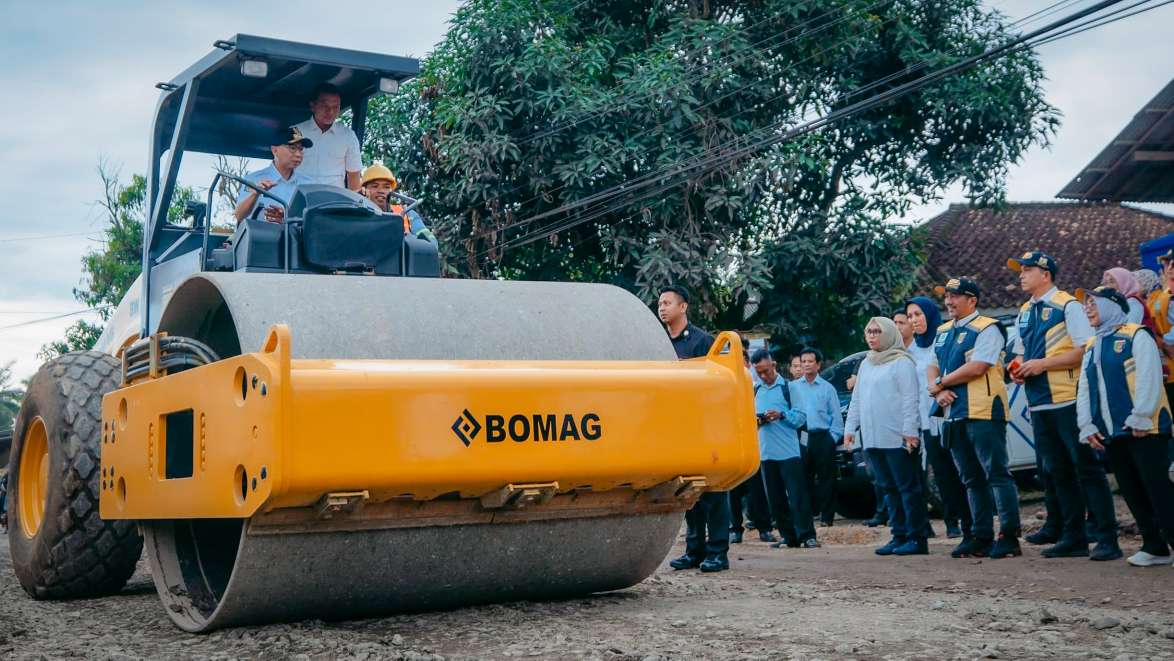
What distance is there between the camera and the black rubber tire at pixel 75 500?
5.79 m

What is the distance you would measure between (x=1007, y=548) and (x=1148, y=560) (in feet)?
3.55

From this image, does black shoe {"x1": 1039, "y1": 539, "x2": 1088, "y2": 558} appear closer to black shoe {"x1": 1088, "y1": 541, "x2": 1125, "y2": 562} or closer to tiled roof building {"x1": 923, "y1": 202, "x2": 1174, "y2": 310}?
black shoe {"x1": 1088, "y1": 541, "x2": 1125, "y2": 562}

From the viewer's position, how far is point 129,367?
17.5 ft

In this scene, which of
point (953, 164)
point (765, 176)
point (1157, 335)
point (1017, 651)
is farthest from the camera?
point (953, 164)

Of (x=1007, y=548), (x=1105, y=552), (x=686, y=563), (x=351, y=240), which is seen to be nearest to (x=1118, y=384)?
(x=1105, y=552)

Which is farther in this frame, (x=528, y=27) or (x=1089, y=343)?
(x=528, y=27)

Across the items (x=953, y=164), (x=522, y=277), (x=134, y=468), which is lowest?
(x=134, y=468)

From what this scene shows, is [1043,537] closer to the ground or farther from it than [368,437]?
closer to the ground

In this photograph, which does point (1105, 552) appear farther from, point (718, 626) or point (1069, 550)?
point (718, 626)

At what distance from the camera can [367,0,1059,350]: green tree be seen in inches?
731

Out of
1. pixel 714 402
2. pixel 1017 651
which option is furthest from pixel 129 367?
pixel 1017 651

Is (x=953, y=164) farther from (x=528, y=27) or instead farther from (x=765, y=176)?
(x=528, y=27)

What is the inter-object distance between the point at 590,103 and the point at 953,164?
623 cm

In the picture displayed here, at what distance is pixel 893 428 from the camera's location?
868cm
